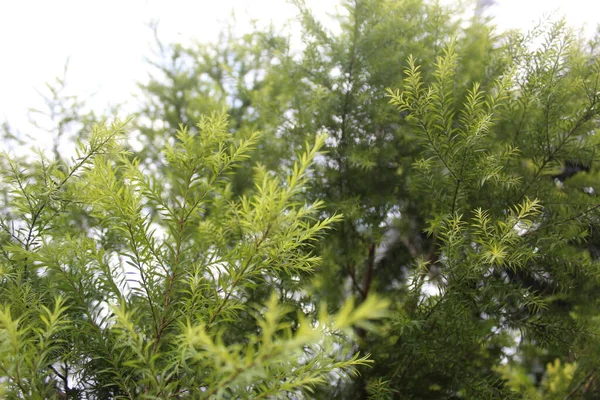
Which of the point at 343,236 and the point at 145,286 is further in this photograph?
the point at 343,236

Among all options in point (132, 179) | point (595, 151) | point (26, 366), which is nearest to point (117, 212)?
point (132, 179)

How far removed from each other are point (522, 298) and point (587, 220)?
24 centimetres

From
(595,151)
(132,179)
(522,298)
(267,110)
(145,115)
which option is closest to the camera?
(132,179)

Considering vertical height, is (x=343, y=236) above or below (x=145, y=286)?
above

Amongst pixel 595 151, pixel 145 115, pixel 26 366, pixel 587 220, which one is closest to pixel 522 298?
pixel 587 220

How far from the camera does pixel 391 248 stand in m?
1.71

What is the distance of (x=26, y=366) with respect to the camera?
0.60m

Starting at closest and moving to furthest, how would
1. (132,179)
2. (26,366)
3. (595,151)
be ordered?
1. (26,366)
2. (132,179)
3. (595,151)

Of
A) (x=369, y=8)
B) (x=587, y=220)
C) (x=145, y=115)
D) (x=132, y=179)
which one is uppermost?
(x=145, y=115)

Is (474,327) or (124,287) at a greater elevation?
(124,287)

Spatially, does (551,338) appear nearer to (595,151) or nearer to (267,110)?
(595,151)

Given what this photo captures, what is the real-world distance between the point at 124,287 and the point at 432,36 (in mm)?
1248

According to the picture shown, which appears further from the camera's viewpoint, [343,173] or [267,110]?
[267,110]

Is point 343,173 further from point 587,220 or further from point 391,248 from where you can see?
point 587,220
